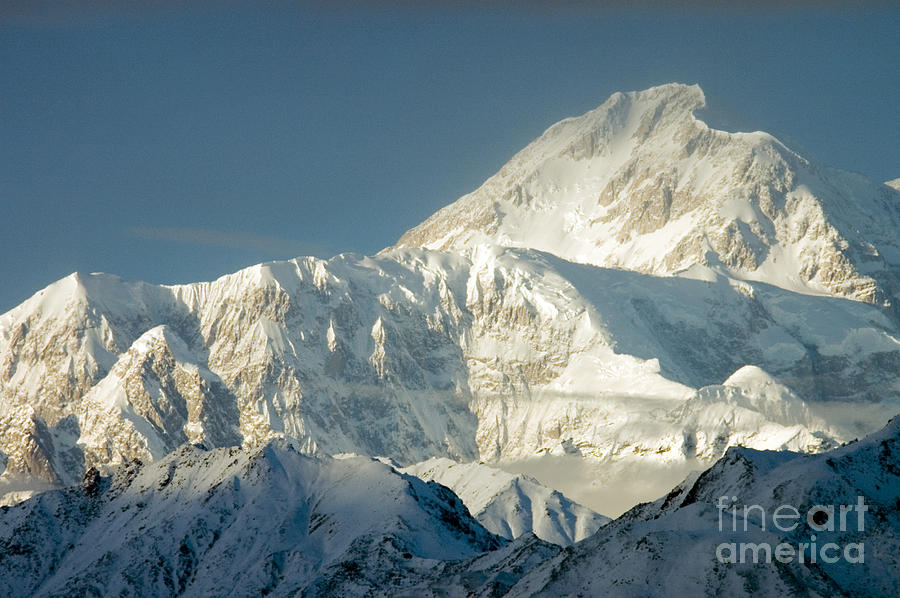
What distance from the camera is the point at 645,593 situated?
19850cm

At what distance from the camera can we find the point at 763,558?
194375mm

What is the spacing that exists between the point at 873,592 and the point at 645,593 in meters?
28.7

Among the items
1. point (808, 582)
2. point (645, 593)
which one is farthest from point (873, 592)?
point (645, 593)

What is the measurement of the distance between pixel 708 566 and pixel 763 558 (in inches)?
277

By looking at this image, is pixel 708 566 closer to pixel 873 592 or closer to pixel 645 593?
pixel 645 593

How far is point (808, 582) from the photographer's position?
7480 inches

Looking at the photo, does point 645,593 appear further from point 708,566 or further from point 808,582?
point 808,582

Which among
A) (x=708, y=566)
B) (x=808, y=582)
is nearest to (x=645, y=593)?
(x=708, y=566)

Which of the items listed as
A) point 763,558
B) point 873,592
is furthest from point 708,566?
point 873,592

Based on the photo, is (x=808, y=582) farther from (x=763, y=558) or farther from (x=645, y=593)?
(x=645, y=593)

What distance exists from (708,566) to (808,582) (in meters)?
12.9

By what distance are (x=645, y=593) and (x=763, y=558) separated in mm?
15852

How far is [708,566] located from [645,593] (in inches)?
353

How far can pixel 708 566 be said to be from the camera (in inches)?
7726
